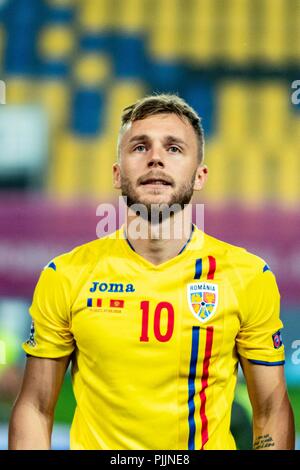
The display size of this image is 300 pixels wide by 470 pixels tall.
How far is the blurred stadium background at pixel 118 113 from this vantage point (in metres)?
2.92

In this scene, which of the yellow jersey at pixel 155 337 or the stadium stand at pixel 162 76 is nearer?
the yellow jersey at pixel 155 337

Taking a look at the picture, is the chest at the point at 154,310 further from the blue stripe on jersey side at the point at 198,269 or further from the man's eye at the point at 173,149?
the man's eye at the point at 173,149

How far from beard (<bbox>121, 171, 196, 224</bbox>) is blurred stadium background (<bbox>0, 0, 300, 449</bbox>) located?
1.16 m

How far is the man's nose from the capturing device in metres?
1.66

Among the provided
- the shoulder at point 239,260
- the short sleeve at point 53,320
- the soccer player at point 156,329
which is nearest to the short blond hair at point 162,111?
the soccer player at point 156,329

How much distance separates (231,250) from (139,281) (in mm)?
265

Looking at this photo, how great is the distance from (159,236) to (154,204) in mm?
107

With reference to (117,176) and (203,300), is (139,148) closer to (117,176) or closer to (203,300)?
(117,176)

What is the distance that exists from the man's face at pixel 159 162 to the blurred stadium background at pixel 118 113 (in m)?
1.14

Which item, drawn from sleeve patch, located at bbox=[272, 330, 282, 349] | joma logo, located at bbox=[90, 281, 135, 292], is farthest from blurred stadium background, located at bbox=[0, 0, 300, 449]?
joma logo, located at bbox=[90, 281, 135, 292]

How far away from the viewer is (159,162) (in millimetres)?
1664

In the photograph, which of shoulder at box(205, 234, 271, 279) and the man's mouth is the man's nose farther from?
shoulder at box(205, 234, 271, 279)

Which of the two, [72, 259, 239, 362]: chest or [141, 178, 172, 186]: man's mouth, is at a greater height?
[141, 178, 172, 186]: man's mouth

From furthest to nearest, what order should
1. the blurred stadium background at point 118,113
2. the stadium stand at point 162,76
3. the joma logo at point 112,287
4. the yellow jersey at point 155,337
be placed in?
the stadium stand at point 162,76, the blurred stadium background at point 118,113, the joma logo at point 112,287, the yellow jersey at point 155,337
